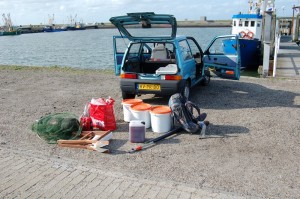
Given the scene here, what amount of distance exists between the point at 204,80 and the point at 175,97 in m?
4.11

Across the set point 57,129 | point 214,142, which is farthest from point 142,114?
point 57,129


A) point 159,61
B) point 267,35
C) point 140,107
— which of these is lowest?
point 140,107

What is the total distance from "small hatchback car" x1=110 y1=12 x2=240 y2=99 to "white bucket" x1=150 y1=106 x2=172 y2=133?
140 cm

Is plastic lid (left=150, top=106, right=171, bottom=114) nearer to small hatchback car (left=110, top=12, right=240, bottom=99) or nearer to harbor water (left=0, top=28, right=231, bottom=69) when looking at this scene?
small hatchback car (left=110, top=12, right=240, bottom=99)

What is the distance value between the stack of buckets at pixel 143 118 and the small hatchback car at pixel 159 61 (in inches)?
43.5

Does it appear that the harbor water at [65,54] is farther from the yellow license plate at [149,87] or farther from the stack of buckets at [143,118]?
the stack of buckets at [143,118]

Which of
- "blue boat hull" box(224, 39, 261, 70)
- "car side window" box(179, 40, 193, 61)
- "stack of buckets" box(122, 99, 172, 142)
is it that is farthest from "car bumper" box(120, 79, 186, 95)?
"blue boat hull" box(224, 39, 261, 70)

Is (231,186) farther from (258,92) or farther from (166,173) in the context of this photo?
(258,92)

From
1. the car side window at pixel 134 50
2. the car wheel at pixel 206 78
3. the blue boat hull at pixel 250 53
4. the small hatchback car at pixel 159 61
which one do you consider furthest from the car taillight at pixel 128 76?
the blue boat hull at pixel 250 53

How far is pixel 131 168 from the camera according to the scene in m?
4.49

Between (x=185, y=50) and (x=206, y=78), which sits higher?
(x=185, y=50)

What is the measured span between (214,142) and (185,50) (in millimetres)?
3370

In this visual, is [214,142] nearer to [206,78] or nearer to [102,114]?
[102,114]

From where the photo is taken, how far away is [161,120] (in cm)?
580
